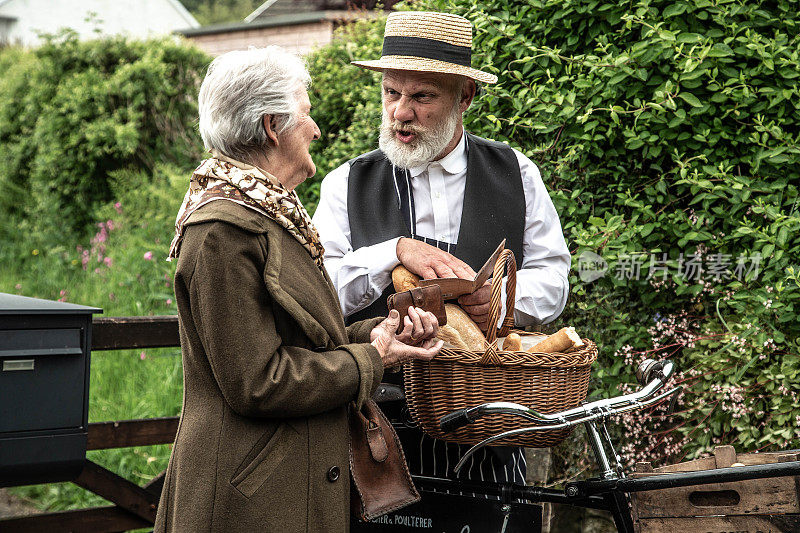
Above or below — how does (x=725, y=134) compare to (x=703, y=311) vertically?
above

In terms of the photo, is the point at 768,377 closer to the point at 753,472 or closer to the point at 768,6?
the point at 753,472

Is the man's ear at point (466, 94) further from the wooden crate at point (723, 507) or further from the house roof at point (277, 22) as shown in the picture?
the house roof at point (277, 22)

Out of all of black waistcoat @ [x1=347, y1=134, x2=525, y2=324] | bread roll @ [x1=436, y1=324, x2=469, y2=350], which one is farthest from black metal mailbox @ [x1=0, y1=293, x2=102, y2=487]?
bread roll @ [x1=436, y1=324, x2=469, y2=350]

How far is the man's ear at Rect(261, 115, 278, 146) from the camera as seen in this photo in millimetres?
2018

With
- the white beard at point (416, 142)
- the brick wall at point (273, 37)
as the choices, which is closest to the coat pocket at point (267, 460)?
the white beard at point (416, 142)

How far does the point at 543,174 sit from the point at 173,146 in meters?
5.78

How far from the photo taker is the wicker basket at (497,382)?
209cm

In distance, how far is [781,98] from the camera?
317cm

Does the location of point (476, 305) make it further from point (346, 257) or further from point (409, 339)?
point (346, 257)

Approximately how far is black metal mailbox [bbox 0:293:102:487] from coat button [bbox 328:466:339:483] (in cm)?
113

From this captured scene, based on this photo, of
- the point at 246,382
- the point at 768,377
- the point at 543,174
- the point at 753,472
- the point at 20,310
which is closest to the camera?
the point at 246,382

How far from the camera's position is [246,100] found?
1.99 m

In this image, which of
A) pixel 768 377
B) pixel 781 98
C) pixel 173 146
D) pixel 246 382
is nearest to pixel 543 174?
pixel 781 98

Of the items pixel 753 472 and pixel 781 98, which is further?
pixel 781 98
